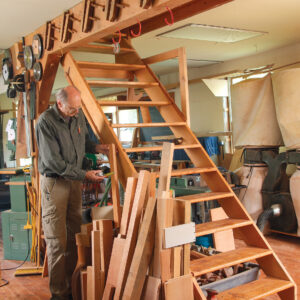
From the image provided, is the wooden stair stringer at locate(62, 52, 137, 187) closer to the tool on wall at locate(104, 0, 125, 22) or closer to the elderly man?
the elderly man

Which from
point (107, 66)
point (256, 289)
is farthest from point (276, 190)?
point (107, 66)

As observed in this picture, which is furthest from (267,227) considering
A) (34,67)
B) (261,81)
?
(34,67)

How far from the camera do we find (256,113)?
621 centimetres

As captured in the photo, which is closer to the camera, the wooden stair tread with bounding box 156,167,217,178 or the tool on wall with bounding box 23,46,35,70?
the wooden stair tread with bounding box 156,167,217,178

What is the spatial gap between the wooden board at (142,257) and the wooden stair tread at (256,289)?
0.85 m

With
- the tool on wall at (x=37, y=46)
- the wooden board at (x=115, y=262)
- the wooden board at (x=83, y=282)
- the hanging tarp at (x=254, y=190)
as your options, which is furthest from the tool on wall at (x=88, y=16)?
the hanging tarp at (x=254, y=190)

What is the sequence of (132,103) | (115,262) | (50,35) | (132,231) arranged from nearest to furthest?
1. (132,231)
2. (115,262)
3. (132,103)
4. (50,35)

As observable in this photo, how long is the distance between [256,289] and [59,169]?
2034mm

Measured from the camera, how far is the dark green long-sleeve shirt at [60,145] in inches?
149

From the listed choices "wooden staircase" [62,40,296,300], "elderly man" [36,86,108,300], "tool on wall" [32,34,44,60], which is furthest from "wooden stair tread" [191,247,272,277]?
"tool on wall" [32,34,44,60]

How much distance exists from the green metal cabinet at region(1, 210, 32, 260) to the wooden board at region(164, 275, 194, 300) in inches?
125

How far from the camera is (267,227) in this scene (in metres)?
6.16

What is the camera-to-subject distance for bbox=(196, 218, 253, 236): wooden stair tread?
3.57 m

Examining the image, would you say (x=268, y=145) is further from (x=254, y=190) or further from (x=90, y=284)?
(x=90, y=284)
